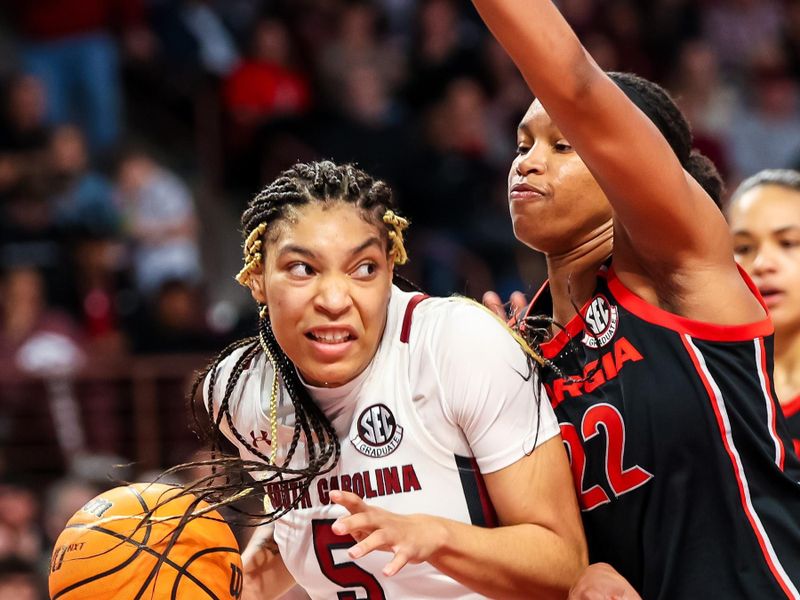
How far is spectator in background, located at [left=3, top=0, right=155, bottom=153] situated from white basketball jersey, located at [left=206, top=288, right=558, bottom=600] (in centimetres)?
624

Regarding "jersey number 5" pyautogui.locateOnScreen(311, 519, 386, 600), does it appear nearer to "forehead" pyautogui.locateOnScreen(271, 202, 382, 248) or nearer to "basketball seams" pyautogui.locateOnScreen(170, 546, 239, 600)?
A: "basketball seams" pyautogui.locateOnScreen(170, 546, 239, 600)

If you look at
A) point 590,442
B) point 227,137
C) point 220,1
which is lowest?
point 590,442

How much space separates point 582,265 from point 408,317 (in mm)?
425

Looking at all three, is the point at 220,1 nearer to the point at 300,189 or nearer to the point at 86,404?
the point at 86,404

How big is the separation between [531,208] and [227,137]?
6.15m

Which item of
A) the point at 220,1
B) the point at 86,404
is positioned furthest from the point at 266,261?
→ the point at 220,1

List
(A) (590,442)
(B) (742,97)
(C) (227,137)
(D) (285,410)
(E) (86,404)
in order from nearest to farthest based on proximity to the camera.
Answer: (A) (590,442) → (D) (285,410) → (E) (86,404) → (C) (227,137) → (B) (742,97)

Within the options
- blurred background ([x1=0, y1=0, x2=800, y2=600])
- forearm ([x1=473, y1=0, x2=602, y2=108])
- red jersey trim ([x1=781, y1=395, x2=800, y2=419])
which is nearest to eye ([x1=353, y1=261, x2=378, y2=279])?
forearm ([x1=473, y1=0, x2=602, y2=108])

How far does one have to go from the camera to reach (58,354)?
7156 millimetres

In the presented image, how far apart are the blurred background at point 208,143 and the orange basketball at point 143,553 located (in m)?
4.03

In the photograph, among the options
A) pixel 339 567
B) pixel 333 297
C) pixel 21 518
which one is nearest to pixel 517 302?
pixel 333 297

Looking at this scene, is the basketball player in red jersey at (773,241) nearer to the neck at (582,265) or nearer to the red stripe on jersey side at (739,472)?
the neck at (582,265)

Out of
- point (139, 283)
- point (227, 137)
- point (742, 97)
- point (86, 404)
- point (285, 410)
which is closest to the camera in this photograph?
point (285, 410)

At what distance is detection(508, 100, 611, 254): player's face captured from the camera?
2740 millimetres
